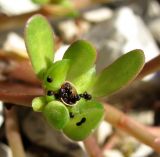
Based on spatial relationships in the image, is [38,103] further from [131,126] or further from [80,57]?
[131,126]

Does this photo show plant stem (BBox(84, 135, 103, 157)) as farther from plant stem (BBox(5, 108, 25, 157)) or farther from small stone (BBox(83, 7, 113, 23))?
small stone (BBox(83, 7, 113, 23))

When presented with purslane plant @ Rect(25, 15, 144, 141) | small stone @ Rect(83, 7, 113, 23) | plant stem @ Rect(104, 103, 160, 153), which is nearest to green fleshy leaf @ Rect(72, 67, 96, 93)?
purslane plant @ Rect(25, 15, 144, 141)

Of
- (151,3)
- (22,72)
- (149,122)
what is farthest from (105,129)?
(151,3)

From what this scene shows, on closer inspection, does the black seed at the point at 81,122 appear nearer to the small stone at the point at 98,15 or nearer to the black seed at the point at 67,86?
the black seed at the point at 67,86

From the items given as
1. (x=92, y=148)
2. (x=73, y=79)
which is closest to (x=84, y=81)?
(x=73, y=79)

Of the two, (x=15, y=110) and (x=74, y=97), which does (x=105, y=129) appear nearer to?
(x=15, y=110)
